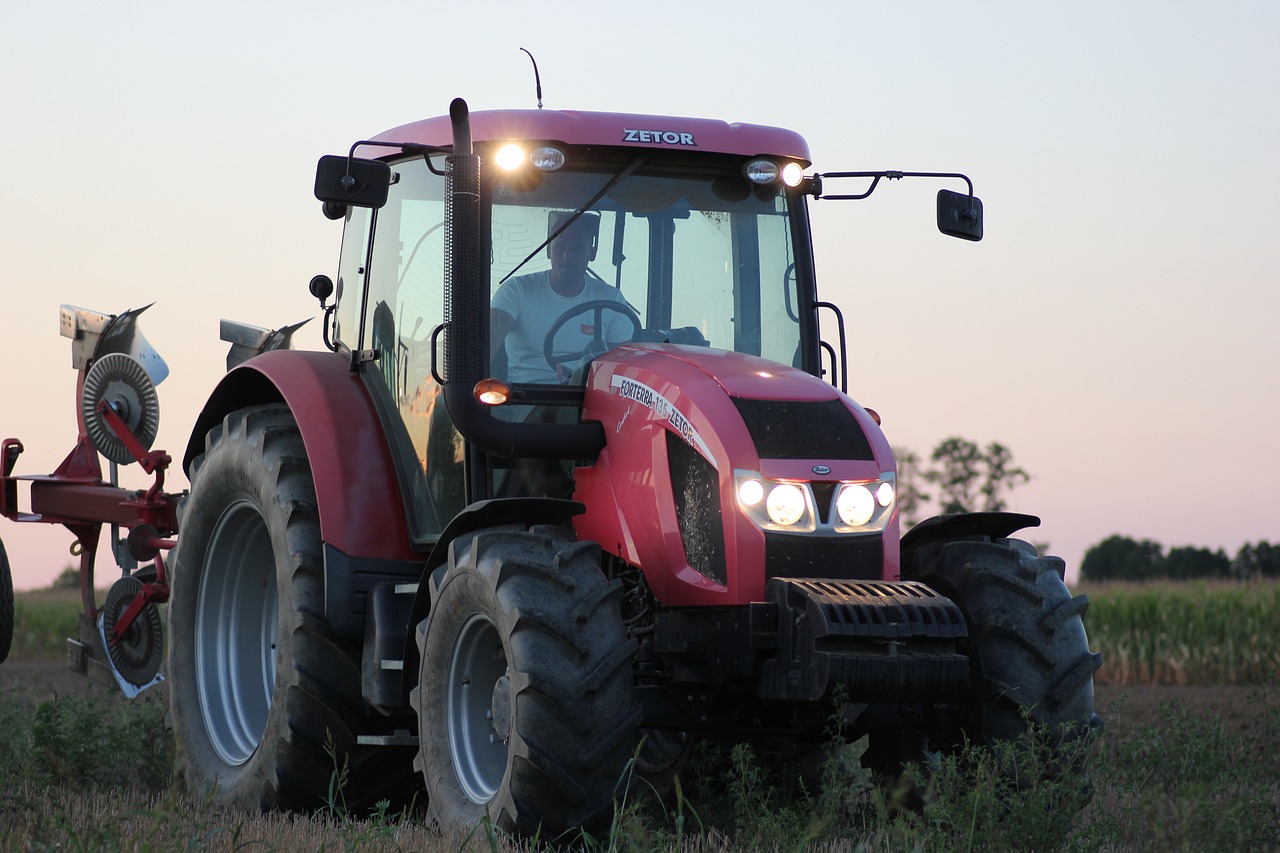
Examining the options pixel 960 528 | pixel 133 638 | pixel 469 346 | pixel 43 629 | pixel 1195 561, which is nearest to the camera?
pixel 469 346

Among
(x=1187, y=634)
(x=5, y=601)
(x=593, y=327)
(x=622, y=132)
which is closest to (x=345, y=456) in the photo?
(x=593, y=327)

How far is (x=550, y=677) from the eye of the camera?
526cm

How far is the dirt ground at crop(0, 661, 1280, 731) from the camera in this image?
11.4m

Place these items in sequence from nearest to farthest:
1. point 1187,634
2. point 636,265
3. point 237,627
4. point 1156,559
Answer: point 636,265
point 237,627
point 1187,634
point 1156,559

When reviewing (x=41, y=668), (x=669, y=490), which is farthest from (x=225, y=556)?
(x=41, y=668)

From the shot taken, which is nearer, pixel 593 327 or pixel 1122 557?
pixel 593 327

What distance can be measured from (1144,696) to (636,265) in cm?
977

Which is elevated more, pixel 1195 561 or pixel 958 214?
pixel 958 214

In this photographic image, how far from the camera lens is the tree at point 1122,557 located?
40.6 m

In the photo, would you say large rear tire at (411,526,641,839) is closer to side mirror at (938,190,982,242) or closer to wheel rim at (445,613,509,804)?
wheel rim at (445,613,509,804)

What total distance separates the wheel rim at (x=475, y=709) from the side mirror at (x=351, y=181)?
5.25 feet

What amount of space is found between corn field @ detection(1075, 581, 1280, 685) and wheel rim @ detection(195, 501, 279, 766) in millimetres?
12003

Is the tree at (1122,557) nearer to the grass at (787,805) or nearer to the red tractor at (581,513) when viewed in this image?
the grass at (787,805)

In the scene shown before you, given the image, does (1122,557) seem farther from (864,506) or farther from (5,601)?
(864,506)
